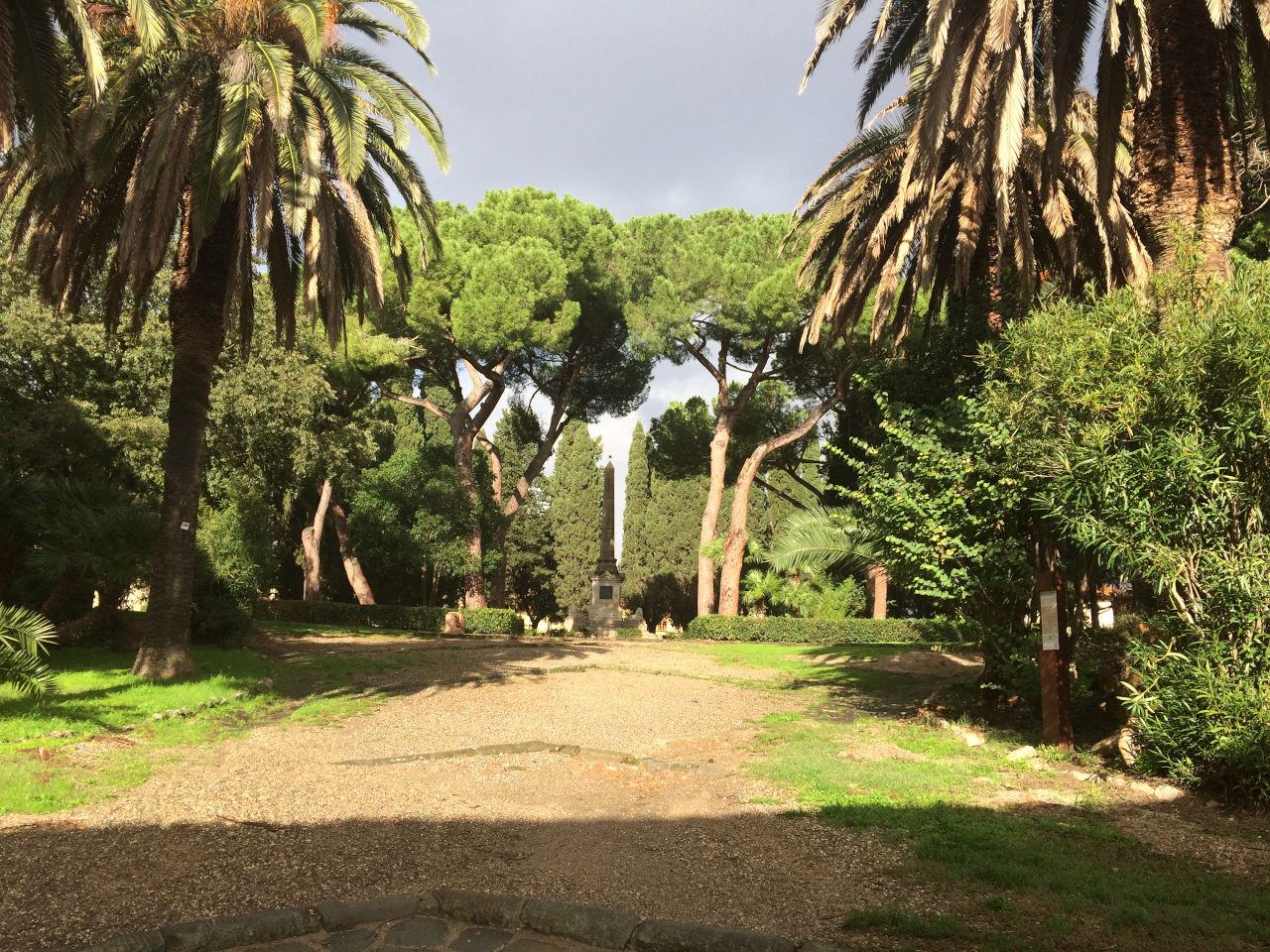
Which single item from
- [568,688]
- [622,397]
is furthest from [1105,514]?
[622,397]

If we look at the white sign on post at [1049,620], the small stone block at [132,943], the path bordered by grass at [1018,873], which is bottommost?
Answer: the small stone block at [132,943]

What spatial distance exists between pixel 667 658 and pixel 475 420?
548 inches

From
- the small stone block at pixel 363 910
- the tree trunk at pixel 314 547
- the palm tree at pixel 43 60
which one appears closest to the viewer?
the small stone block at pixel 363 910

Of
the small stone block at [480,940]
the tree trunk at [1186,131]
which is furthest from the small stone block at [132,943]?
the tree trunk at [1186,131]

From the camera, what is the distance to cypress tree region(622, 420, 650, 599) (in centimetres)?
4112

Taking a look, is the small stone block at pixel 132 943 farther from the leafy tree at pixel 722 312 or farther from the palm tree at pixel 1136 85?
the leafy tree at pixel 722 312

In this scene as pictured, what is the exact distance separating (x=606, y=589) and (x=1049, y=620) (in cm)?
2399

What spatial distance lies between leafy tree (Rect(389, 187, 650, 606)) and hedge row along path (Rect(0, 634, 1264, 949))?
60.8 ft

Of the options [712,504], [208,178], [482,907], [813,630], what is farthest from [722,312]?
[482,907]

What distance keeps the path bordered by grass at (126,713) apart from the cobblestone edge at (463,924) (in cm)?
259

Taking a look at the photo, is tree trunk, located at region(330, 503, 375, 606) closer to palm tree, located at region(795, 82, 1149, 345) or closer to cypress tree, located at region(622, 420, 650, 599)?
cypress tree, located at region(622, 420, 650, 599)

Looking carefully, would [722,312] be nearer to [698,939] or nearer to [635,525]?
[635,525]

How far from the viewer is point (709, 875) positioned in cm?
478

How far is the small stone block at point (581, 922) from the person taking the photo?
3.97m
